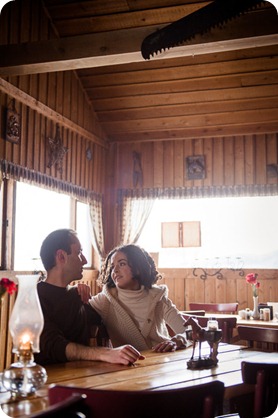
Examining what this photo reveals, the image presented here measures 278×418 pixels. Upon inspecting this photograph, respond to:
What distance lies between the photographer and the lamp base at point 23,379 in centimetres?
183

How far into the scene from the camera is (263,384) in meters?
1.96

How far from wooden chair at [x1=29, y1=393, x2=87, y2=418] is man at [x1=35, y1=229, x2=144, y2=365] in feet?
3.57

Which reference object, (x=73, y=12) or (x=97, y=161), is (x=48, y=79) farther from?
(x=97, y=161)

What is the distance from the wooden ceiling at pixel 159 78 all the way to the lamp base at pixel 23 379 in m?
3.56

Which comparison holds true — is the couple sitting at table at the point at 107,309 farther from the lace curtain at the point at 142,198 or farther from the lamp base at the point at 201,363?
the lace curtain at the point at 142,198

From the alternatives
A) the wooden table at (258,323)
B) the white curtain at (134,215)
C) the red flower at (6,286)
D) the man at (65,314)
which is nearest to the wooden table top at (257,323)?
the wooden table at (258,323)

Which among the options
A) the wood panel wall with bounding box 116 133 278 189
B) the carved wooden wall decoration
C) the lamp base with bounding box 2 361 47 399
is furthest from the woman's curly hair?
the wood panel wall with bounding box 116 133 278 189

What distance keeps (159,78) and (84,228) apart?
2.53m

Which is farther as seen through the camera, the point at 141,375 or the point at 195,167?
the point at 195,167

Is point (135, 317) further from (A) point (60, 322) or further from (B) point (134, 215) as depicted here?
(B) point (134, 215)

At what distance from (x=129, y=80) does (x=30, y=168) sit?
2267 millimetres

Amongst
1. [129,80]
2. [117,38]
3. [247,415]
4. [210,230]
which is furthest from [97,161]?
[247,415]

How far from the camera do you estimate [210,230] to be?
8.22m

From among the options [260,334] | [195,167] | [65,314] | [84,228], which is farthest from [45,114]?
[260,334]
